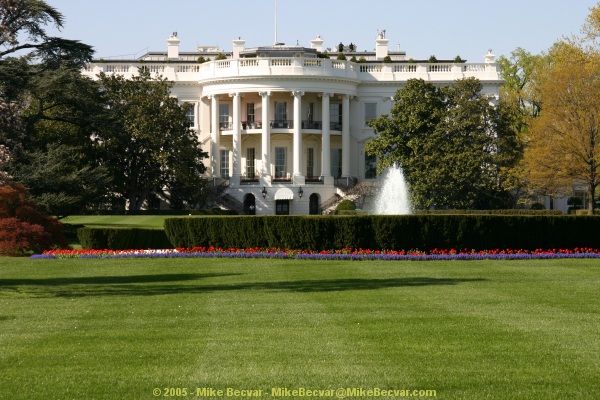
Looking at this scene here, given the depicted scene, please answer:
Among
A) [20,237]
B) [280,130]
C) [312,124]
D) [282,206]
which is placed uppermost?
[312,124]

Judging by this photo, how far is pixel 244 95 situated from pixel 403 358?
224 ft

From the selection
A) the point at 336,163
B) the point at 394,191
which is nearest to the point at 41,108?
the point at 394,191

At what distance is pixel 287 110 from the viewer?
81312 millimetres

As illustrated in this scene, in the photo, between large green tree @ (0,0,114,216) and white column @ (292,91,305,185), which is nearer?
large green tree @ (0,0,114,216)

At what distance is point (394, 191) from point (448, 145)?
5.38m

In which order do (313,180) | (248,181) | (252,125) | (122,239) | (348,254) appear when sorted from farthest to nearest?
(252,125), (313,180), (248,181), (122,239), (348,254)

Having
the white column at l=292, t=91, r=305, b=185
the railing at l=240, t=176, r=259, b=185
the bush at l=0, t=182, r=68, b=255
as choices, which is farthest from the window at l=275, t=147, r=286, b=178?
the bush at l=0, t=182, r=68, b=255

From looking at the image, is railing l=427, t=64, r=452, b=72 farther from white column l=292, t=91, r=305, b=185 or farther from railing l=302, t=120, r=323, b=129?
white column l=292, t=91, r=305, b=185

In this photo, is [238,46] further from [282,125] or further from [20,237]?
[20,237]

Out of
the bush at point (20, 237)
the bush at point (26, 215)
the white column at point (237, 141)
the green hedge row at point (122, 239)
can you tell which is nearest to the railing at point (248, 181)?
the white column at point (237, 141)

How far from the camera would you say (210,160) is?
80.1m

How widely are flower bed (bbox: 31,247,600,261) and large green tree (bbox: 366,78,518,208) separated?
33.3 metres

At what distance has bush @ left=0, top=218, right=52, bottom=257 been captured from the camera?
106 feet

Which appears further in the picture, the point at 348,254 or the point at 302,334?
the point at 348,254
